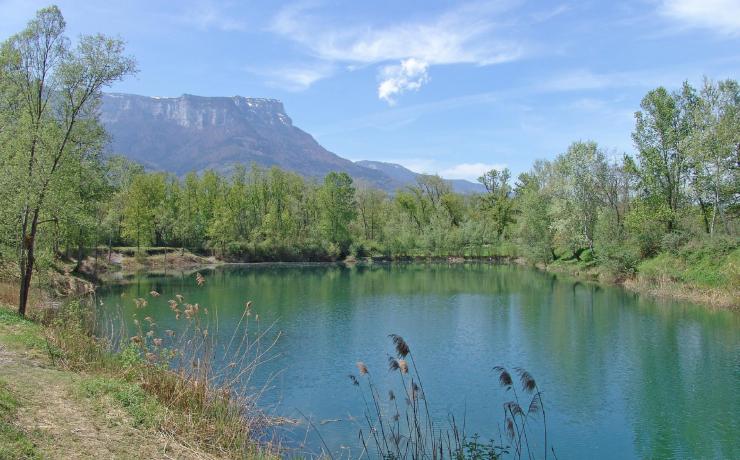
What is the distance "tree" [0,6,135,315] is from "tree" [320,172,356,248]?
69.7 meters

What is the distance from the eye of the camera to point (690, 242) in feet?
144

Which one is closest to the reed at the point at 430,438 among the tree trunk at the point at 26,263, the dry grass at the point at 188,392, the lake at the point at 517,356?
the lake at the point at 517,356

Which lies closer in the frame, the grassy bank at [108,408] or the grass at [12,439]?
the grass at [12,439]

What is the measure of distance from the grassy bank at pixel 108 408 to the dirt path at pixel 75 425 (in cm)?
2

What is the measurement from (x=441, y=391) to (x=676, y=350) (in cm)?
1432

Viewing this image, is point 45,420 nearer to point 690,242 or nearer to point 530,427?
point 530,427

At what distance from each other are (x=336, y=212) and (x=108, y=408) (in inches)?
3200

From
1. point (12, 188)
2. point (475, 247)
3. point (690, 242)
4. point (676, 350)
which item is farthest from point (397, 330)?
point (475, 247)

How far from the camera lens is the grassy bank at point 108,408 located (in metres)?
8.70

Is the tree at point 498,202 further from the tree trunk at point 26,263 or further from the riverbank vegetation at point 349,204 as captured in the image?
the tree trunk at point 26,263

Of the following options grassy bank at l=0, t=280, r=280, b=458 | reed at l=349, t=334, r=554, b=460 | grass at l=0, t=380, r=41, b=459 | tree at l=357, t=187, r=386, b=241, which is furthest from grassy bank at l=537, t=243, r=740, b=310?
tree at l=357, t=187, r=386, b=241

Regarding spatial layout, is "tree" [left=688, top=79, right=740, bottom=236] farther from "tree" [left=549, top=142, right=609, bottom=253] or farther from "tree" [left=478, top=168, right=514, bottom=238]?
"tree" [left=478, top=168, right=514, bottom=238]

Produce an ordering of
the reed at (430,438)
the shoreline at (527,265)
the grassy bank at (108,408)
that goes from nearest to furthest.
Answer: the grassy bank at (108,408) → the reed at (430,438) → the shoreline at (527,265)

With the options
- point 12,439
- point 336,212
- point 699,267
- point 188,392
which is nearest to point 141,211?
point 336,212
